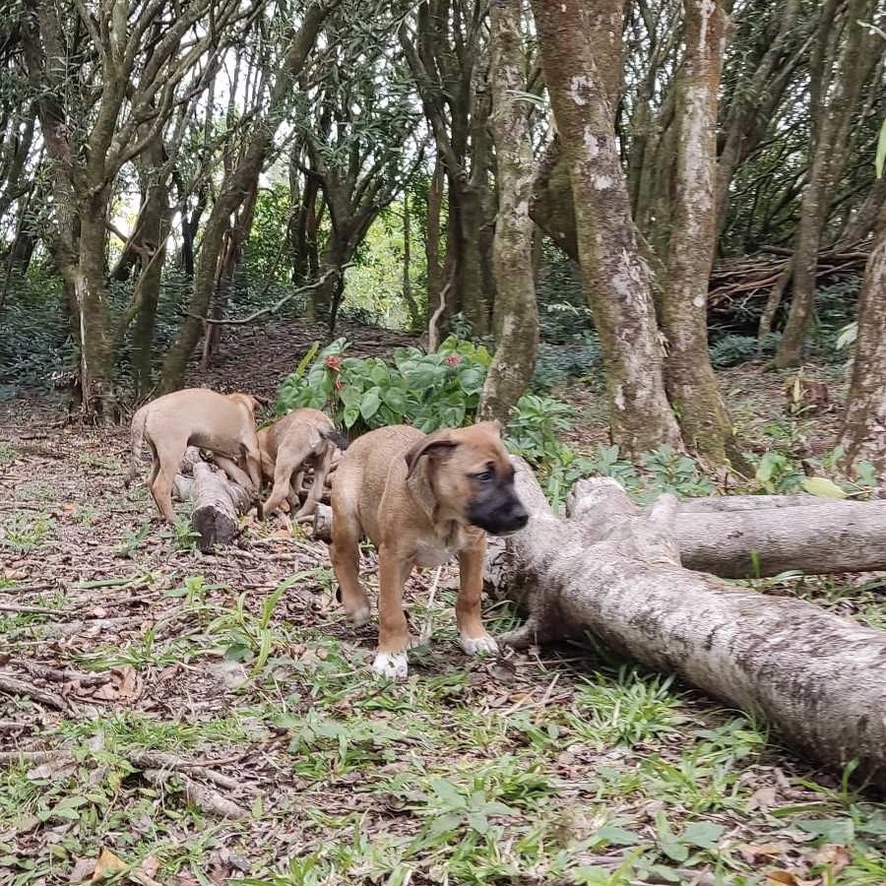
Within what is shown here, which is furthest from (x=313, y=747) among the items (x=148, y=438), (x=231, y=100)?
(x=231, y=100)

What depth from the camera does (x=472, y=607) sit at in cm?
518

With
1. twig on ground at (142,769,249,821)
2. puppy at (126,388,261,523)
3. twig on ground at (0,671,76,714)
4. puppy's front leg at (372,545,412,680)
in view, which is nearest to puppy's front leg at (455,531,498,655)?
puppy's front leg at (372,545,412,680)

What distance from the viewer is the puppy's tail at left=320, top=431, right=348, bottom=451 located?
338 inches

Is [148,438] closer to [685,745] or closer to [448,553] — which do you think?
[448,553]

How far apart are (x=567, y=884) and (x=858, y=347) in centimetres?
491

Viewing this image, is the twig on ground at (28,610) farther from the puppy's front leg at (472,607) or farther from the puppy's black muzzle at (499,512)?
the puppy's black muzzle at (499,512)

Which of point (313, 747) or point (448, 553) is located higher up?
point (448, 553)

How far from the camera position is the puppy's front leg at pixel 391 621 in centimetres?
491

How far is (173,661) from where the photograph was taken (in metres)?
5.04

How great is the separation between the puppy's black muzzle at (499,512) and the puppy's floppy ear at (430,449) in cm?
29

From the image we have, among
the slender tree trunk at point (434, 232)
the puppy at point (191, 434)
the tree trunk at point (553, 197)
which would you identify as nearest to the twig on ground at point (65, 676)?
the puppy at point (191, 434)

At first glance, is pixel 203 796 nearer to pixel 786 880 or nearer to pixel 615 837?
pixel 615 837

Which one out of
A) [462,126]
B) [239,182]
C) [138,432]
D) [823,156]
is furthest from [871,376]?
[462,126]

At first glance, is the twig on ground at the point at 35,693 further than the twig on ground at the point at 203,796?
Yes
